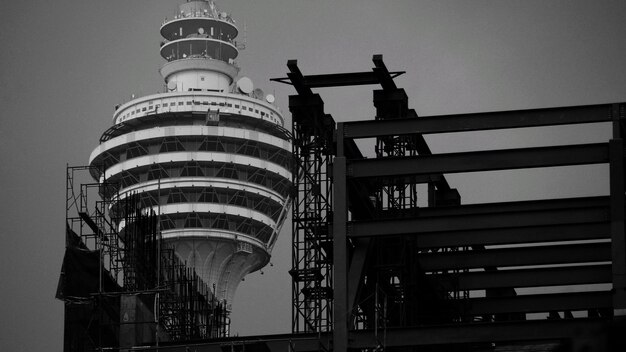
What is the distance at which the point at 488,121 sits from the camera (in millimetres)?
37688

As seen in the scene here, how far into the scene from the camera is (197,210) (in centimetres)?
15588

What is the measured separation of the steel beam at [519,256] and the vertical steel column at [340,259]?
8644 mm

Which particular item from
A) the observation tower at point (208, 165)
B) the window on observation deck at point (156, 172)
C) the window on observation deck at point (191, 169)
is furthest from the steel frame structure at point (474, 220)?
the window on observation deck at point (191, 169)

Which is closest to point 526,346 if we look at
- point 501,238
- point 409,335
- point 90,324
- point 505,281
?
point 505,281

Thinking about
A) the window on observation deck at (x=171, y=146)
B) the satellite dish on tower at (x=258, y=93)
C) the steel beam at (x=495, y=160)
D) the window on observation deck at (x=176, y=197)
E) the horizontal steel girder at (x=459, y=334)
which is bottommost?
the horizontal steel girder at (x=459, y=334)

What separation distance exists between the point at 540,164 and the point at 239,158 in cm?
11870

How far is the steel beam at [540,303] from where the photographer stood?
43344mm

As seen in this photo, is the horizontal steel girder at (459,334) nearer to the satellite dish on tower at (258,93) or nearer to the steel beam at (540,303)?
the steel beam at (540,303)

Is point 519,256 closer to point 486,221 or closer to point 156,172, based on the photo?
point 486,221

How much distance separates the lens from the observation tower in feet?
504

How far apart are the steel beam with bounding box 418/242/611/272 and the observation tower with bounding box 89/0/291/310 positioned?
106 meters

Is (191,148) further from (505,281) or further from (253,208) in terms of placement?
(505,281)

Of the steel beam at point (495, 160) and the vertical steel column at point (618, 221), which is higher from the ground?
the steel beam at point (495, 160)

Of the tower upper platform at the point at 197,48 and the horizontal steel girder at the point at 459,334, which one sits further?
the tower upper platform at the point at 197,48
